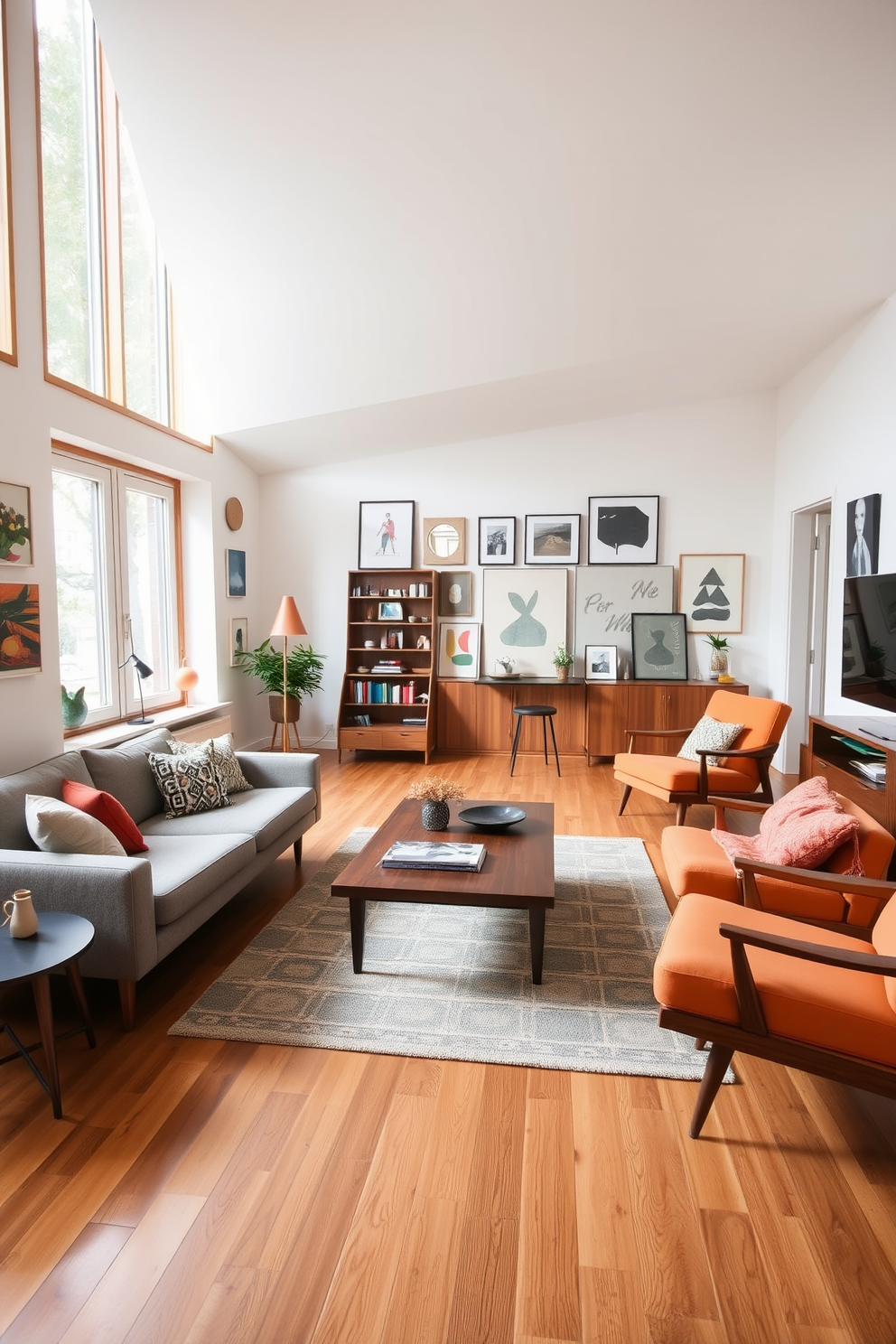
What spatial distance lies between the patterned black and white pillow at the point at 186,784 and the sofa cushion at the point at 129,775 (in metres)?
0.05

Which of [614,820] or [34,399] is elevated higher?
[34,399]

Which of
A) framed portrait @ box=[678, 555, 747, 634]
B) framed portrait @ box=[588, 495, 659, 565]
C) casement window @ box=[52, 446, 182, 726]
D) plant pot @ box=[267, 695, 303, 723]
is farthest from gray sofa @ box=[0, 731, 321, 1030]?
framed portrait @ box=[678, 555, 747, 634]

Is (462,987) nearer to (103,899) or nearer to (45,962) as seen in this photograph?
(103,899)

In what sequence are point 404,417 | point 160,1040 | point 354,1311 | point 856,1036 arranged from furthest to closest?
1. point 404,417
2. point 160,1040
3. point 856,1036
4. point 354,1311

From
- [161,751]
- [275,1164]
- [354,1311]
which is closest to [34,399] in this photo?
[161,751]

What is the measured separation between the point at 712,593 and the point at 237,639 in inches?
164

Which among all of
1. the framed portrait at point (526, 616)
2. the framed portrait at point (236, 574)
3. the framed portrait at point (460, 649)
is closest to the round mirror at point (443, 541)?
the framed portrait at point (526, 616)

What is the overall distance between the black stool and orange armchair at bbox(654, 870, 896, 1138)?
13.3ft

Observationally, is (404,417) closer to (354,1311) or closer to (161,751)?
(161,751)

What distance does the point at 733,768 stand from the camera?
475 cm

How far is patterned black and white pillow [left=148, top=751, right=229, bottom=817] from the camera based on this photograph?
3809mm

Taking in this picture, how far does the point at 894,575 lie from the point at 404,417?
154 inches

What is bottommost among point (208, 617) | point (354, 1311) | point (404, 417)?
point (354, 1311)

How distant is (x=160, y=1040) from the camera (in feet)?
8.31
